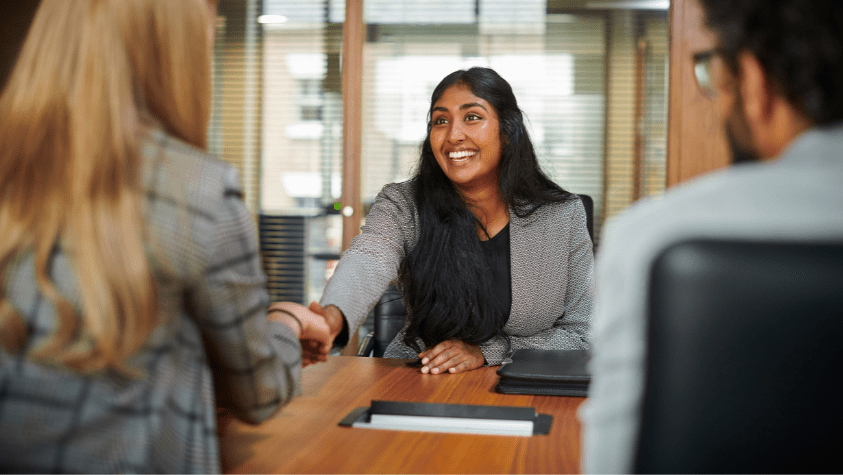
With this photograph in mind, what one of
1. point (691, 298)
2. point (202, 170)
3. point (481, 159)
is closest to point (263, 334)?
point (202, 170)

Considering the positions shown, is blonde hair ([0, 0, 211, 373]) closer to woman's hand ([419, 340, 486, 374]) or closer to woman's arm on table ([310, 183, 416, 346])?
woman's arm on table ([310, 183, 416, 346])

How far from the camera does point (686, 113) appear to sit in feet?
11.0

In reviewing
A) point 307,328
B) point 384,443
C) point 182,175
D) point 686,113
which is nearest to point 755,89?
point 182,175

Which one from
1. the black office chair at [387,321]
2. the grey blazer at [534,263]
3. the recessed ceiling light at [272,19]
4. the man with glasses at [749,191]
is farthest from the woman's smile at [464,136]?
the recessed ceiling light at [272,19]

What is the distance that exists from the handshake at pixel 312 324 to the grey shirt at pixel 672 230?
69 cm

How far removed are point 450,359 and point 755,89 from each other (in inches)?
43.0

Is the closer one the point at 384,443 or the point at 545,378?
the point at 384,443

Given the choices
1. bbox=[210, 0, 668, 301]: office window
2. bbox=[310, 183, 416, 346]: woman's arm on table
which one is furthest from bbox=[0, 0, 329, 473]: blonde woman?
bbox=[210, 0, 668, 301]: office window

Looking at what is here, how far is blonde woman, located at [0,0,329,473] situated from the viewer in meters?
0.68

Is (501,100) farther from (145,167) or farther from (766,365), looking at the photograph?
(766,365)

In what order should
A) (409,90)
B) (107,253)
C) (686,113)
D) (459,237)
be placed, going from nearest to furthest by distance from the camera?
(107,253)
(459,237)
(686,113)
(409,90)

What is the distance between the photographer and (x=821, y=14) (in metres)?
0.55

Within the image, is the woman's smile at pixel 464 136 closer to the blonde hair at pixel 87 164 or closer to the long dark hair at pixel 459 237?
the long dark hair at pixel 459 237

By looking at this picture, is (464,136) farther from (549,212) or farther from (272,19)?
(272,19)
